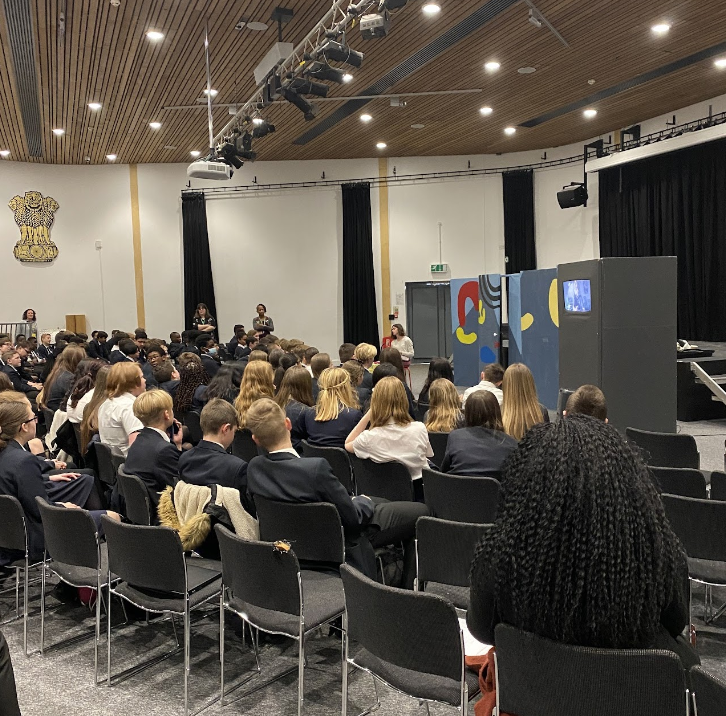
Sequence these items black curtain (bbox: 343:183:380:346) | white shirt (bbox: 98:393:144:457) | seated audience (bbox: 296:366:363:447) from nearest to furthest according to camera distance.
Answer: white shirt (bbox: 98:393:144:457), seated audience (bbox: 296:366:363:447), black curtain (bbox: 343:183:380:346)

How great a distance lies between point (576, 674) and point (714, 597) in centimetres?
268

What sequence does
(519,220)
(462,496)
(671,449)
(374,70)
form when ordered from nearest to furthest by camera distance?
(462,496) → (671,449) → (374,70) → (519,220)

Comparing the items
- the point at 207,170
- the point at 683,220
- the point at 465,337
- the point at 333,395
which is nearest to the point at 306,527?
the point at 333,395

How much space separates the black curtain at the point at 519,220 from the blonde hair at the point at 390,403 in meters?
12.7

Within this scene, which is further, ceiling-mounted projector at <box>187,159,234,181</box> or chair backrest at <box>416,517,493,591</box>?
ceiling-mounted projector at <box>187,159,234,181</box>

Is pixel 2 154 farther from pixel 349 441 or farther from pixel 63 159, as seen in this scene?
pixel 349 441

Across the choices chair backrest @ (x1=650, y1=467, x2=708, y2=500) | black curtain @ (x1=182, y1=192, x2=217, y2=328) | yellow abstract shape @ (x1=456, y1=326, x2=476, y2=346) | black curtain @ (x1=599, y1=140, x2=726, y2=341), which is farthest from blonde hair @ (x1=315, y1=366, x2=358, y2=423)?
black curtain @ (x1=182, y1=192, x2=217, y2=328)

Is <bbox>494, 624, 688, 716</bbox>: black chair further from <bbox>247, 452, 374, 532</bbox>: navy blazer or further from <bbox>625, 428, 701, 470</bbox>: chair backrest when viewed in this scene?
<bbox>625, 428, 701, 470</bbox>: chair backrest

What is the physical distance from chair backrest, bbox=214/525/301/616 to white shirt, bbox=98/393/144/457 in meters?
2.21

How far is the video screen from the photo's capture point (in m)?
6.84

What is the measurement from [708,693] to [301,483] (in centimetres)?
189

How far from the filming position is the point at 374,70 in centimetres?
991

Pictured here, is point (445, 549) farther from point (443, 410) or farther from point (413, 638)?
point (443, 410)

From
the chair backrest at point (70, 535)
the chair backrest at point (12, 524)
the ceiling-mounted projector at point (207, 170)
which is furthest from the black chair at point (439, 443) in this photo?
the ceiling-mounted projector at point (207, 170)
